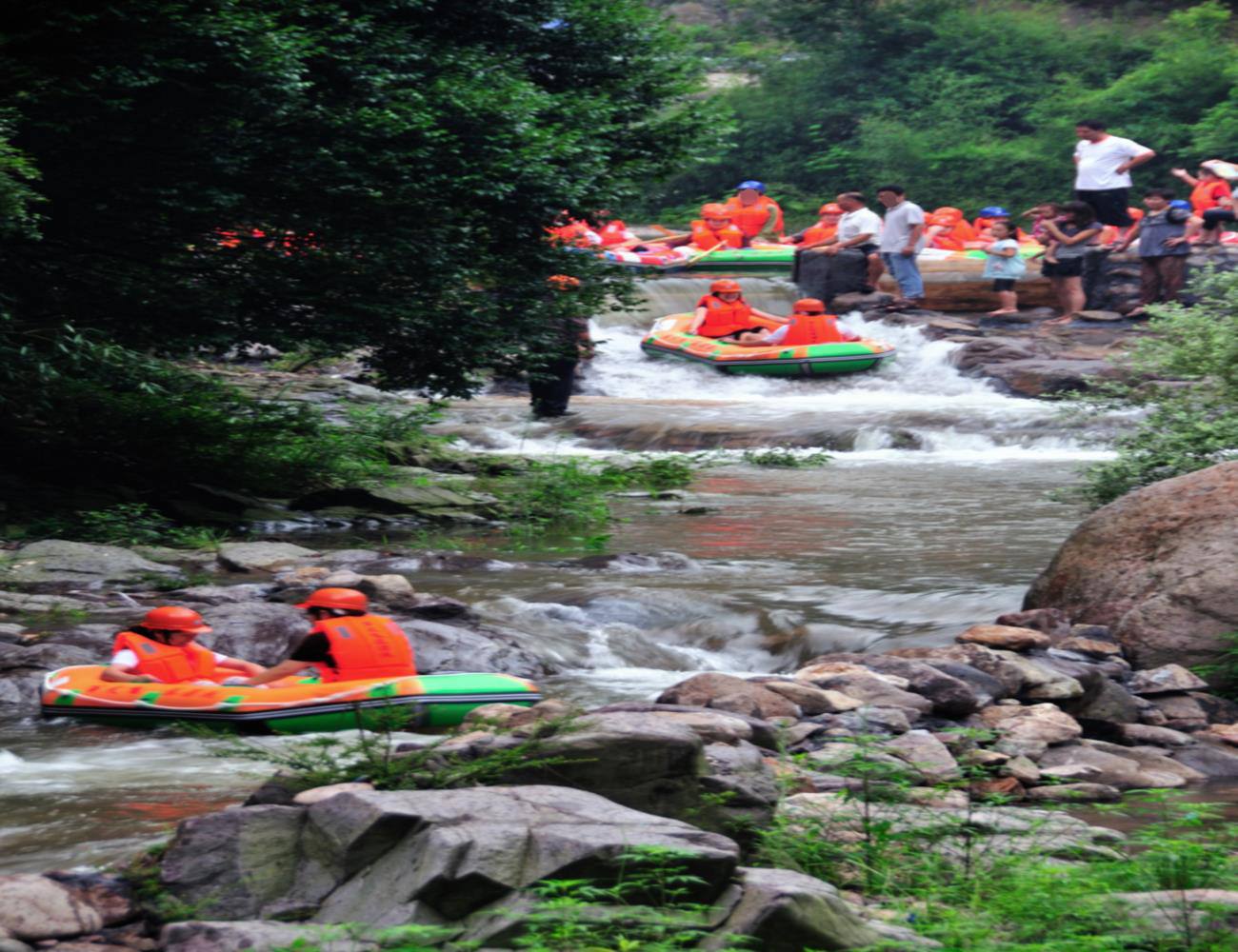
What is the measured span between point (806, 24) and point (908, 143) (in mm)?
5879

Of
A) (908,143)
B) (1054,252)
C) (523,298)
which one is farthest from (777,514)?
(908,143)

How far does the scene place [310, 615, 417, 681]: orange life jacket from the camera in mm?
7559

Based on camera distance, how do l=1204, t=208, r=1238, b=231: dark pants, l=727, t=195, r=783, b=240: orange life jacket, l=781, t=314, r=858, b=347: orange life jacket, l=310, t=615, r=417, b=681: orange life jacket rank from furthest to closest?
l=727, t=195, r=783, b=240: orange life jacket
l=1204, t=208, r=1238, b=231: dark pants
l=781, t=314, r=858, b=347: orange life jacket
l=310, t=615, r=417, b=681: orange life jacket

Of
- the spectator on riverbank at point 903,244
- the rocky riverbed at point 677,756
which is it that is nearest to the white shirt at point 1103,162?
the spectator on riverbank at point 903,244

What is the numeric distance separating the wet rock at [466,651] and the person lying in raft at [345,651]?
0.89 metres

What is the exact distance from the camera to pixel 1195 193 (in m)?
26.8

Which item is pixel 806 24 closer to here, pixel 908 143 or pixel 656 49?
pixel 908 143

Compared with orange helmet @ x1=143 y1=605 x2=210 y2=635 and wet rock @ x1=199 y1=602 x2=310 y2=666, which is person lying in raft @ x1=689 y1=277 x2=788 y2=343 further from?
orange helmet @ x1=143 y1=605 x2=210 y2=635

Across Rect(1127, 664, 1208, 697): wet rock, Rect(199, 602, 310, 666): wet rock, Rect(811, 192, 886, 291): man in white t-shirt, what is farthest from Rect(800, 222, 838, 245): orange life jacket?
Rect(1127, 664, 1208, 697): wet rock

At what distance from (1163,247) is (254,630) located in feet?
60.1

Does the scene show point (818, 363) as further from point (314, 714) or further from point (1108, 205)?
point (314, 714)

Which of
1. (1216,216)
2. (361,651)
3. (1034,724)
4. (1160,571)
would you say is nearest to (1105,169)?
(1216,216)

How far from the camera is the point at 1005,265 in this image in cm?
2538

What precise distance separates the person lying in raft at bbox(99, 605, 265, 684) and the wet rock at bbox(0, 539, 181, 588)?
2.33 m
